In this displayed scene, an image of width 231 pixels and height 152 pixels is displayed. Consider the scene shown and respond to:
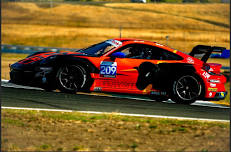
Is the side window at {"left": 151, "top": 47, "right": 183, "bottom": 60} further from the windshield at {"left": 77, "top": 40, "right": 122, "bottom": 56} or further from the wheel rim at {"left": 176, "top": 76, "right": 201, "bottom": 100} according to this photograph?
the windshield at {"left": 77, "top": 40, "right": 122, "bottom": 56}

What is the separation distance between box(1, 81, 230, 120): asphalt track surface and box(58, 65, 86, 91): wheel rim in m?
0.65

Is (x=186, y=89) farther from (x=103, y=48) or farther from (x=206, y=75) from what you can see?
(x=103, y=48)

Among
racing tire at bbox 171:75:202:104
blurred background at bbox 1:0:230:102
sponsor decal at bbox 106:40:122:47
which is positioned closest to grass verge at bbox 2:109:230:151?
racing tire at bbox 171:75:202:104

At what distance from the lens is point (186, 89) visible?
28.0 feet

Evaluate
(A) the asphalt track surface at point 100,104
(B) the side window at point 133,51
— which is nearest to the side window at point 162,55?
(B) the side window at point 133,51

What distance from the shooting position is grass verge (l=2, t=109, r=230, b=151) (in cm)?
598

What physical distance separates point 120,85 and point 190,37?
23181 millimetres

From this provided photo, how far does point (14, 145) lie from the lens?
5918 millimetres

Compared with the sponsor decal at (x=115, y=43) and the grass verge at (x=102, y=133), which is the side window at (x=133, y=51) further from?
the grass verge at (x=102, y=133)

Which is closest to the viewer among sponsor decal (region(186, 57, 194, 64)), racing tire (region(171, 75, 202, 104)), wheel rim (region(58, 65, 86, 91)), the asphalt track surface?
wheel rim (region(58, 65, 86, 91))

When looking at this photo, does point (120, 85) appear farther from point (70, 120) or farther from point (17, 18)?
point (17, 18)

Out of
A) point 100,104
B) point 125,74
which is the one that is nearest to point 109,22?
point 100,104

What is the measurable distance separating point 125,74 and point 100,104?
1551 millimetres

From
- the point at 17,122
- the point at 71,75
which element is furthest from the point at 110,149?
the point at 71,75
